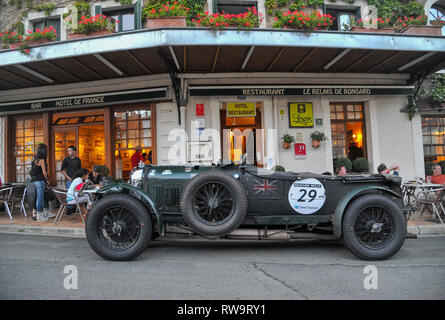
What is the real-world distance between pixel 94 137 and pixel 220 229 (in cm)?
829

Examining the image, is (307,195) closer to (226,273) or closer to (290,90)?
(226,273)

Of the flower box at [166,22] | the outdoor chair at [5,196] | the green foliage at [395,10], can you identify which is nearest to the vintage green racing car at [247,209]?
the flower box at [166,22]

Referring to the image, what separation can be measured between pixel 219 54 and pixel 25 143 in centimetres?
750

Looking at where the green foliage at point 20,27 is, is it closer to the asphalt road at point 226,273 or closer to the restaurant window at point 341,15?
the asphalt road at point 226,273

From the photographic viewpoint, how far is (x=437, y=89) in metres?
9.15

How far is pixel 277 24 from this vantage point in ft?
24.2

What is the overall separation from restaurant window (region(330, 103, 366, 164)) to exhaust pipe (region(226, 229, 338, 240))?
593cm

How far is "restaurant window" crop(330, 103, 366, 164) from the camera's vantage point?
939cm

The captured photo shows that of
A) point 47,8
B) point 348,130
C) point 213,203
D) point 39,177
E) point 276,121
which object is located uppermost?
point 47,8

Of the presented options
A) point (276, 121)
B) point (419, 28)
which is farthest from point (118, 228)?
point (419, 28)

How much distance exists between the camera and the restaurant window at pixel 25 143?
32.4 feet

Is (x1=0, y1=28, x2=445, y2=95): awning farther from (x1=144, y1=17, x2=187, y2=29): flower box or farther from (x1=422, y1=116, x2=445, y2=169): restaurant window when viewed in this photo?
(x1=422, y1=116, x2=445, y2=169): restaurant window

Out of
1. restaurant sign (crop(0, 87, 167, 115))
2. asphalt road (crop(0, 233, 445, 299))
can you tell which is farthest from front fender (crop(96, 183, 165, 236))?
restaurant sign (crop(0, 87, 167, 115))

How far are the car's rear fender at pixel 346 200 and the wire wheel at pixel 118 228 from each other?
2587 mm
